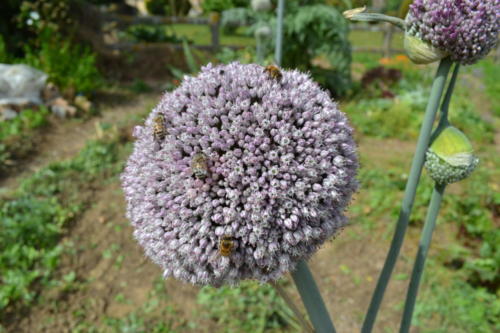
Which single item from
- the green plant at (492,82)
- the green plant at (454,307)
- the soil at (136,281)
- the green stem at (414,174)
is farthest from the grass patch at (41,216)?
the green plant at (492,82)

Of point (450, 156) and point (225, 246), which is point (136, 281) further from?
point (450, 156)

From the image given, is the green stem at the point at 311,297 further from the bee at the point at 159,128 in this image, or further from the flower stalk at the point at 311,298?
the bee at the point at 159,128

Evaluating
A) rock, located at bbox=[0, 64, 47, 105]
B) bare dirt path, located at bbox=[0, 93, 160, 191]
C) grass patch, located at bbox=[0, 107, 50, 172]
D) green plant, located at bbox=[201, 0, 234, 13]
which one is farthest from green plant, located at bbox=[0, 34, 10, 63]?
green plant, located at bbox=[201, 0, 234, 13]

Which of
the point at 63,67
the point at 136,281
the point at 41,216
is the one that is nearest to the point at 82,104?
the point at 63,67

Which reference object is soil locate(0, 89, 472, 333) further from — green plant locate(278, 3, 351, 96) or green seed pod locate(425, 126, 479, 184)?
green plant locate(278, 3, 351, 96)

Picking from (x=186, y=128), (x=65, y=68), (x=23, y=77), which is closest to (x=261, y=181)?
(x=186, y=128)
